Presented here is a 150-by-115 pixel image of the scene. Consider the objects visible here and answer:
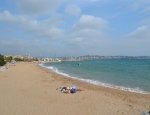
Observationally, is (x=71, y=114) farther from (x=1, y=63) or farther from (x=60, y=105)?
(x=1, y=63)

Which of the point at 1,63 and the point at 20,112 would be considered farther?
the point at 1,63

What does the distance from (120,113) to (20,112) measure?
4.27 metres

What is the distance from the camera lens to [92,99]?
14461 millimetres

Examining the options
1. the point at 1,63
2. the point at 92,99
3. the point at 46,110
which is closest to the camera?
the point at 46,110

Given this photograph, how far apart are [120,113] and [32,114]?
3718 millimetres

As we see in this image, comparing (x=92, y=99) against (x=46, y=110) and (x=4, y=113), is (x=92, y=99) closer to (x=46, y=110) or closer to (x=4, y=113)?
(x=46, y=110)

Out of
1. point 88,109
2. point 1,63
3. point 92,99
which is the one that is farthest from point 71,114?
point 1,63

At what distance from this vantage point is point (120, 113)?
11.0 metres

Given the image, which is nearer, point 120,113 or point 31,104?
point 120,113

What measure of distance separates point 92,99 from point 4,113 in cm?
545

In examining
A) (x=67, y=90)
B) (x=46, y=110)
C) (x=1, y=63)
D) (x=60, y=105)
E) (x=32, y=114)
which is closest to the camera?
(x=32, y=114)

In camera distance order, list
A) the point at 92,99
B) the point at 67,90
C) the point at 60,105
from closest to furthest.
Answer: the point at 60,105
the point at 92,99
the point at 67,90

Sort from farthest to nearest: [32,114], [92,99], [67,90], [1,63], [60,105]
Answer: [1,63], [67,90], [92,99], [60,105], [32,114]

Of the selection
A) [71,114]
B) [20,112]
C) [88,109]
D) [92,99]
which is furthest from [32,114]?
[92,99]
